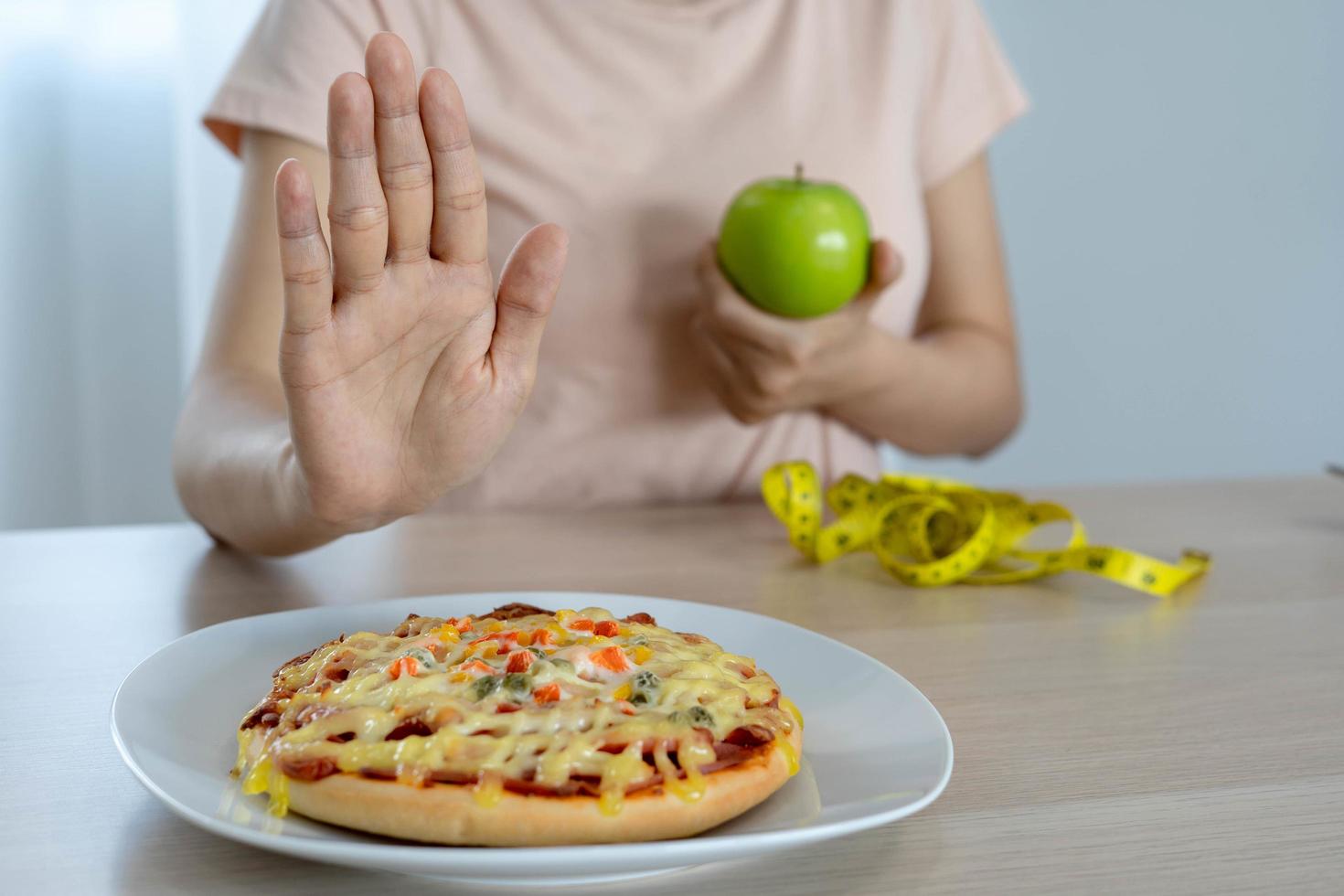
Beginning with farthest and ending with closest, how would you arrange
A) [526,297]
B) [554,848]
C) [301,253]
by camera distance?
[526,297] → [301,253] → [554,848]

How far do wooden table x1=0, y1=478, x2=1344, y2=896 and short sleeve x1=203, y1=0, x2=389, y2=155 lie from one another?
0.52m

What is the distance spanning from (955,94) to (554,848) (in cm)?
168

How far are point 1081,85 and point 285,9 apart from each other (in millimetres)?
2743

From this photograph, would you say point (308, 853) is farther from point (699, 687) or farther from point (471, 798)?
point (699, 687)

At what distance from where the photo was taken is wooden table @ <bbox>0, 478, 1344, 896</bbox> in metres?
0.65

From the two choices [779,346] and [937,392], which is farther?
[937,392]

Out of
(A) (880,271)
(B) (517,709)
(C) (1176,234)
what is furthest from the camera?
(C) (1176,234)

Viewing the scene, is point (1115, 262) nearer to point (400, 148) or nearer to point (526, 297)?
point (526, 297)

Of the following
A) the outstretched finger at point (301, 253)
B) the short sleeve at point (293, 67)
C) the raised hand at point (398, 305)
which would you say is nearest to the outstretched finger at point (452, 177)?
the raised hand at point (398, 305)

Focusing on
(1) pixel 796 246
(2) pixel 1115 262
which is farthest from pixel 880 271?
(2) pixel 1115 262

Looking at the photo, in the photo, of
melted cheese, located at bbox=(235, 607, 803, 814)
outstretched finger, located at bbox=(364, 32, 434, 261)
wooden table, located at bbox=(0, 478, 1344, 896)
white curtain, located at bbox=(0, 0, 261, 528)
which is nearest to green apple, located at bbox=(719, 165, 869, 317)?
wooden table, located at bbox=(0, 478, 1344, 896)

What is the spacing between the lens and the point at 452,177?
894mm

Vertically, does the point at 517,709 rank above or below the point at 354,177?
below

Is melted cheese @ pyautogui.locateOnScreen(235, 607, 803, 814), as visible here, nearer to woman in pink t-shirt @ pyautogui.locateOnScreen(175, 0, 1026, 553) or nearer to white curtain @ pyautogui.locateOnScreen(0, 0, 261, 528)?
woman in pink t-shirt @ pyautogui.locateOnScreen(175, 0, 1026, 553)
